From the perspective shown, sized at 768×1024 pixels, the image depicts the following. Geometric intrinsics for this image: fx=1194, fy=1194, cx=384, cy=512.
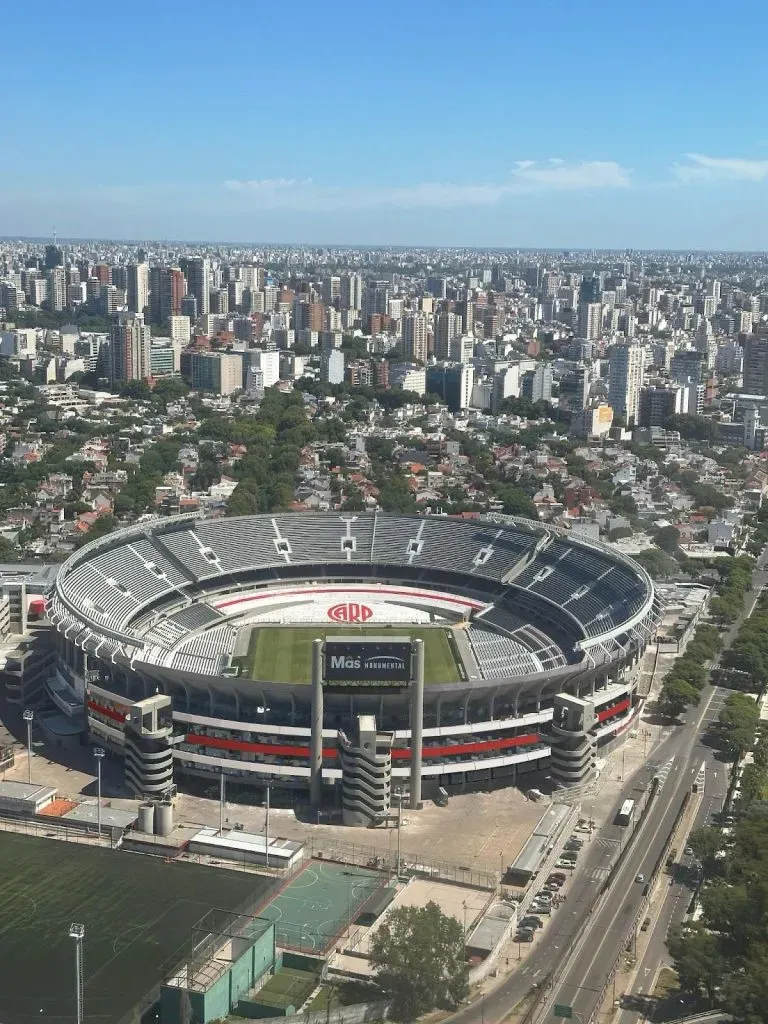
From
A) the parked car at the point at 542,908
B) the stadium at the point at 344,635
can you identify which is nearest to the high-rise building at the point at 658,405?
the stadium at the point at 344,635

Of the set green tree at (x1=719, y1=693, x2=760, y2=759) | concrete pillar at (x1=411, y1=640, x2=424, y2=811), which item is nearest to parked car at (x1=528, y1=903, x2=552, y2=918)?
concrete pillar at (x1=411, y1=640, x2=424, y2=811)

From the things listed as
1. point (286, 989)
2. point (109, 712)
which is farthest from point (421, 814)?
point (109, 712)

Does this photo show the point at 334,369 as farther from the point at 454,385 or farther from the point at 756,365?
the point at 756,365

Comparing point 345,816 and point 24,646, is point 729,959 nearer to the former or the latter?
point 345,816

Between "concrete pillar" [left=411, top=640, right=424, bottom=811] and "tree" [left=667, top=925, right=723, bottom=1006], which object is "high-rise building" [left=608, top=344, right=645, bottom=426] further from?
"tree" [left=667, top=925, right=723, bottom=1006]

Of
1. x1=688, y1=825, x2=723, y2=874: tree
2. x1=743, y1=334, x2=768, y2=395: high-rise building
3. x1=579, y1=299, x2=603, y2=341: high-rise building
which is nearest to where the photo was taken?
x1=688, y1=825, x2=723, y2=874: tree

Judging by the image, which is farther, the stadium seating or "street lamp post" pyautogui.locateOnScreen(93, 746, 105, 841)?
the stadium seating
